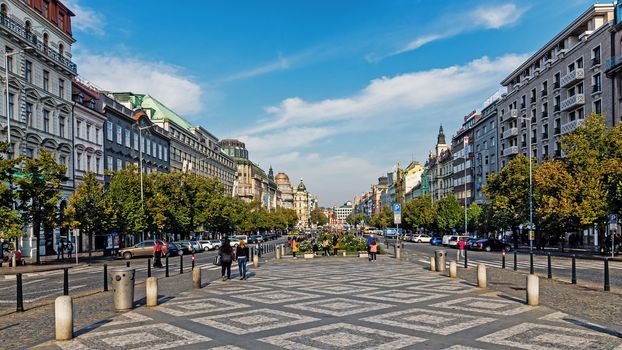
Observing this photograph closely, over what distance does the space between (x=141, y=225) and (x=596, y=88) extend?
146ft

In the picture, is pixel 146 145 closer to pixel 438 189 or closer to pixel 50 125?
pixel 50 125

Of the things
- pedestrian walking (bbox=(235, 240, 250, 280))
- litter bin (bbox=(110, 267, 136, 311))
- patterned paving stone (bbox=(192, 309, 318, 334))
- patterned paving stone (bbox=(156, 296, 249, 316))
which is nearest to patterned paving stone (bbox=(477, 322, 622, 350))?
patterned paving stone (bbox=(192, 309, 318, 334))

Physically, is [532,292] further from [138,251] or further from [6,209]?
[138,251]

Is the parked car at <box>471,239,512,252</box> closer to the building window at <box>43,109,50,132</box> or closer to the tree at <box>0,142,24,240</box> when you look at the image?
the tree at <box>0,142,24,240</box>

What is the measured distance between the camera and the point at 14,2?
131 feet

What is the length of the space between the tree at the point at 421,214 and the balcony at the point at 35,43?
59.1 metres

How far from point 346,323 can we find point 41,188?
89.1ft

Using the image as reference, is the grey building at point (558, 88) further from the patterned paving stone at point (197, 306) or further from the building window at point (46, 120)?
the building window at point (46, 120)

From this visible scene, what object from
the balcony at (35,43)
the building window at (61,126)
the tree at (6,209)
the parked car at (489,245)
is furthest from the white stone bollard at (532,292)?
the building window at (61,126)

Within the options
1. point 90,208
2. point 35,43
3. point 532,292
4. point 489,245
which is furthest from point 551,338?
point 35,43

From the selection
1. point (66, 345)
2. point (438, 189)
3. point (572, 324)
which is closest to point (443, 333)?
point (572, 324)

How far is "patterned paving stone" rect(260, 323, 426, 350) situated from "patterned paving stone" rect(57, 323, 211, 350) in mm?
1599

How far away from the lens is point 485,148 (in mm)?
86375

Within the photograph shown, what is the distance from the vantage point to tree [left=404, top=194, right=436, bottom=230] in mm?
88812
